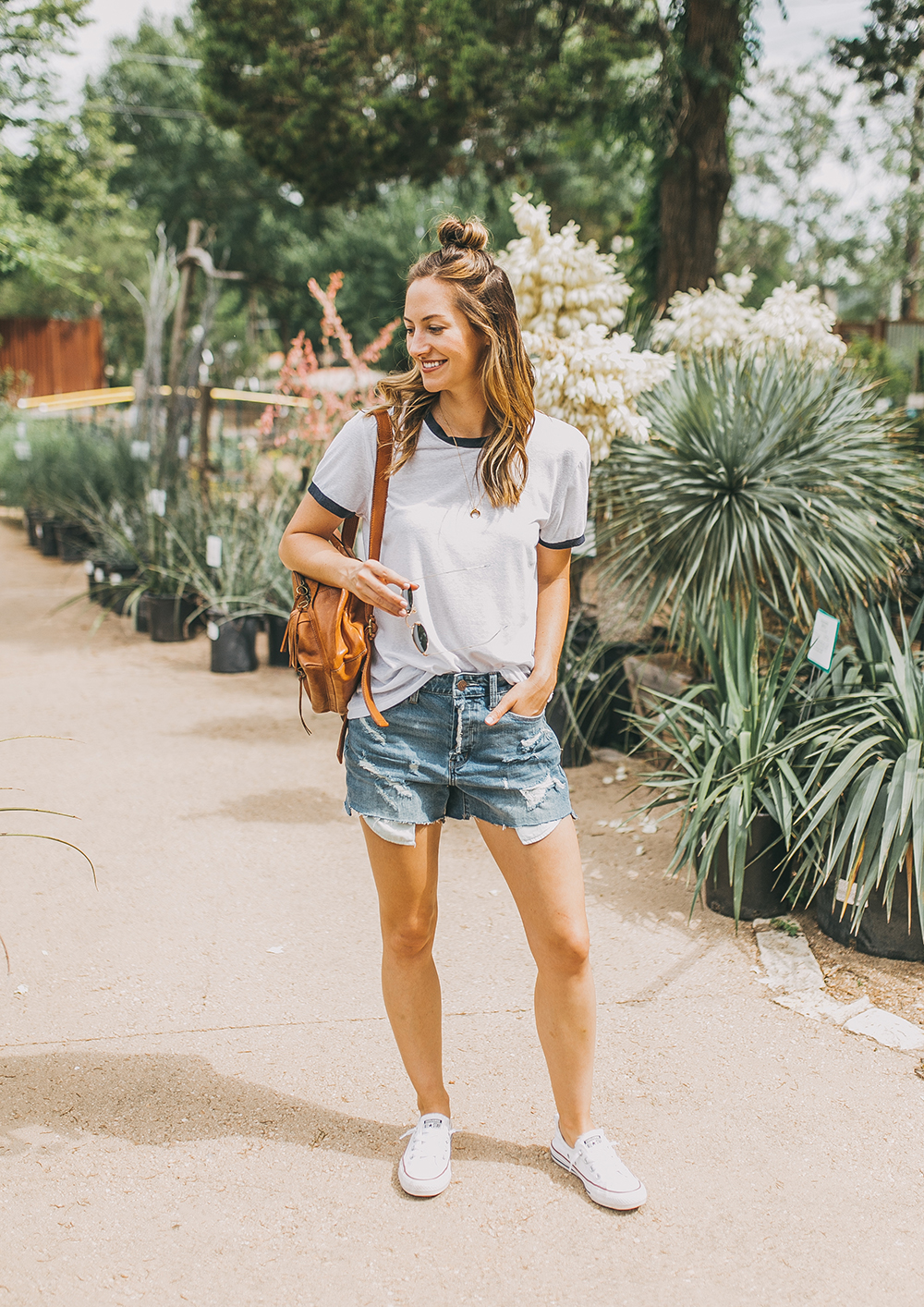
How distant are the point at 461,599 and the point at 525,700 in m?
0.23

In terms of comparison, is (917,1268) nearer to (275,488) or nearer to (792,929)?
(792,929)

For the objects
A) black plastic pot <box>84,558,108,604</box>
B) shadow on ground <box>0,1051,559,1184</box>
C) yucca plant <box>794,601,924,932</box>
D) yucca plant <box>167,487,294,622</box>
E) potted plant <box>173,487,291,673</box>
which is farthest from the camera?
black plastic pot <box>84,558,108,604</box>

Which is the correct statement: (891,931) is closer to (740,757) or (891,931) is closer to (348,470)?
(740,757)

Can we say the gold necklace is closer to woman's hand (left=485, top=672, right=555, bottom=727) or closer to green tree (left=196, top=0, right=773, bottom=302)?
woman's hand (left=485, top=672, right=555, bottom=727)

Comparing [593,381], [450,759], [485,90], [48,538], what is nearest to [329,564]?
[450,759]

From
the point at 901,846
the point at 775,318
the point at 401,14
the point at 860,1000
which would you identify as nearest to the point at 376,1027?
the point at 860,1000

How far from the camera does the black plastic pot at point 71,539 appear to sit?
37.3 ft

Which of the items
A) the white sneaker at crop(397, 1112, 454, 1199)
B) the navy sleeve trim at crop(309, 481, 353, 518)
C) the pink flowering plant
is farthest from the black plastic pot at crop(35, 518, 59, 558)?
the white sneaker at crop(397, 1112, 454, 1199)

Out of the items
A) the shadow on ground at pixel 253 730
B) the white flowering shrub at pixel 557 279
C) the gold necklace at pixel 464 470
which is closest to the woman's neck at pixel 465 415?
the gold necklace at pixel 464 470

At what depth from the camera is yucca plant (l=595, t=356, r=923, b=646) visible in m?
4.75

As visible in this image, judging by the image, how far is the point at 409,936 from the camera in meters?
2.07

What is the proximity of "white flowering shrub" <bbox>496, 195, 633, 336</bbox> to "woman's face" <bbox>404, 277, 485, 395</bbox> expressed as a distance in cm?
300

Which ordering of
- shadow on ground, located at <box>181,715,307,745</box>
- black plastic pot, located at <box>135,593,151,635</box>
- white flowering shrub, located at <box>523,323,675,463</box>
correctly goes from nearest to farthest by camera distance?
white flowering shrub, located at <box>523,323,675,463</box> → shadow on ground, located at <box>181,715,307,745</box> → black plastic pot, located at <box>135,593,151,635</box>

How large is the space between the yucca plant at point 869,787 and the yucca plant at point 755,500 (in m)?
1.02
